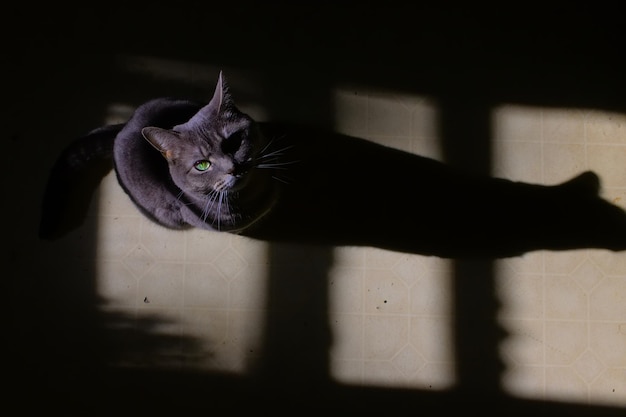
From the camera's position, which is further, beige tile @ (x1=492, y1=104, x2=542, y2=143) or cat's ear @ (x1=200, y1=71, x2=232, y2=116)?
beige tile @ (x1=492, y1=104, x2=542, y2=143)

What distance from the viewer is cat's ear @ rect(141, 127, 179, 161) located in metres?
1.28

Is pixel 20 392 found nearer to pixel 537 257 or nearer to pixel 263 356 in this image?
pixel 263 356

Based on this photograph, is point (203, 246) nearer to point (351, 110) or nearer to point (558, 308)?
point (351, 110)

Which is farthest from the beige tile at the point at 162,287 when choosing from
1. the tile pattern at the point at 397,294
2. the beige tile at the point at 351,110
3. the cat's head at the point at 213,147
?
the beige tile at the point at 351,110

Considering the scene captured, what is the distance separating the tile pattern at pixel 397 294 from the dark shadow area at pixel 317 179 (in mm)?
44

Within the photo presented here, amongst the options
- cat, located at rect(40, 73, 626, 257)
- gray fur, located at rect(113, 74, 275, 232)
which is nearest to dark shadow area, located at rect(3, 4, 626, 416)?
cat, located at rect(40, 73, 626, 257)

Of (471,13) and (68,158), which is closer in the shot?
(68,158)

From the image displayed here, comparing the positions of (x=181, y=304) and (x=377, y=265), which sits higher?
(x=377, y=265)

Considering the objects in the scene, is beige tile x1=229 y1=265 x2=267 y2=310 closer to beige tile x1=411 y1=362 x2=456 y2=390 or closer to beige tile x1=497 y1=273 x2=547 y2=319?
→ beige tile x1=411 y1=362 x2=456 y2=390

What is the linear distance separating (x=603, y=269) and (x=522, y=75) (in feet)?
2.57

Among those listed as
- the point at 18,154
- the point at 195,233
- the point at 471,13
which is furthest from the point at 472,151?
the point at 18,154

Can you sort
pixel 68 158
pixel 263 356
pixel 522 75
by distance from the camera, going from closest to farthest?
pixel 68 158
pixel 263 356
pixel 522 75

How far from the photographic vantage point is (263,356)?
182 cm

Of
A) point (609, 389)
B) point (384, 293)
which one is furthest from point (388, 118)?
point (609, 389)
